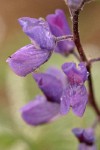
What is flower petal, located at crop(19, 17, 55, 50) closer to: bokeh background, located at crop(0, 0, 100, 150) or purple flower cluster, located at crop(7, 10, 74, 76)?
purple flower cluster, located at crop(7, 10, 74, 76)

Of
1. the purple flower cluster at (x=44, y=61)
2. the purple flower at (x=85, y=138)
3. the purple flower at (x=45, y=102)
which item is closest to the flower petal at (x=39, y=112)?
the purple flower at (x=45, y=102)

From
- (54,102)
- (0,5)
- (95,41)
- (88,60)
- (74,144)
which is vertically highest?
(88,60)

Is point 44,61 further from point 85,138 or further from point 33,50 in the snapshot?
point 85,138

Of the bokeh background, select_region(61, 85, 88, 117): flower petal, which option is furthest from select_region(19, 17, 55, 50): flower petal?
the bokeh background

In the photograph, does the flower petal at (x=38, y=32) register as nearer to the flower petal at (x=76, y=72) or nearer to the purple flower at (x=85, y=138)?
the flower petal at (x=76, y=72)

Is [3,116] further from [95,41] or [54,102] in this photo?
[95,41]

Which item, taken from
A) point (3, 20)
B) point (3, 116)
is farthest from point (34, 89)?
point (3, 20)
